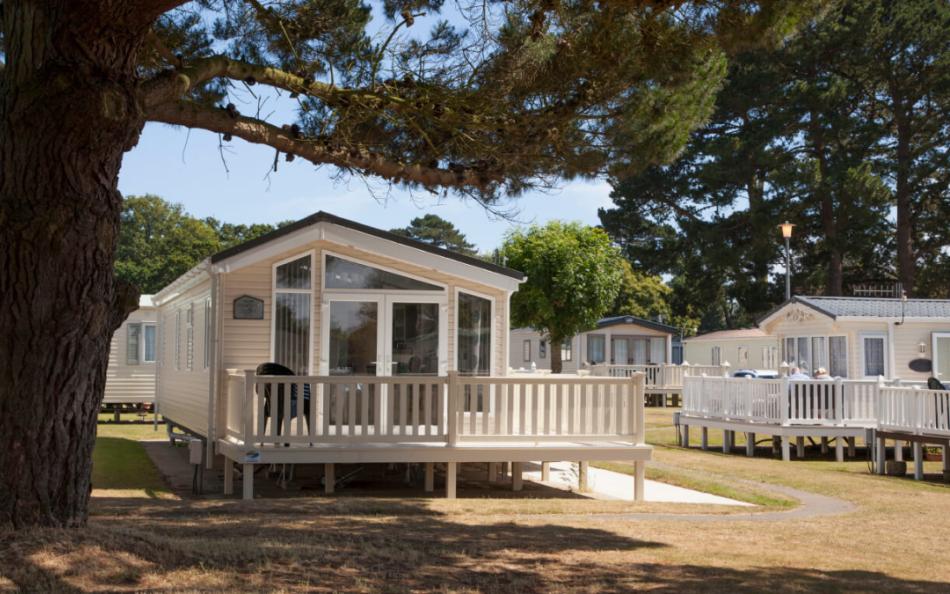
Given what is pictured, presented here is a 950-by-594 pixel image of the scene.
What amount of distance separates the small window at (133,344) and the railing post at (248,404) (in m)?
16.7

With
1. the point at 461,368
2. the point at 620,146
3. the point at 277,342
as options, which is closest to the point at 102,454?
the point at 277,342

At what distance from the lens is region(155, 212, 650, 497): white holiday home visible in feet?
38.2

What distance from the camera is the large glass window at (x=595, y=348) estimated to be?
4394cm

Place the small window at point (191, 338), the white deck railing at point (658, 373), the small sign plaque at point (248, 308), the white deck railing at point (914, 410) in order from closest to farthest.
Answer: the small sign plaque at point (248, 308), the white deck railing at point (914, 410), the small window at point (191, 338), the white deck railing at point (658, 373)

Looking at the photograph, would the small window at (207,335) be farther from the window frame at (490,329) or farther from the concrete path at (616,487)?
the concrete path at (616,487)

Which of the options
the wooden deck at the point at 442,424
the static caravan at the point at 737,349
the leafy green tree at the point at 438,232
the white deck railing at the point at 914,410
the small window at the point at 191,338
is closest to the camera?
the wooden deck at the point at 442,424

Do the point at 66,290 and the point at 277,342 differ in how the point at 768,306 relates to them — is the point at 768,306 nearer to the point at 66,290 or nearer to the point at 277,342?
the point at 277,342

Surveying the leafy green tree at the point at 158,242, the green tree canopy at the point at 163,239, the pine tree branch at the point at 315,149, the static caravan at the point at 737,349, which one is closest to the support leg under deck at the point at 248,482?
the pine tree branch at the point at 315,149

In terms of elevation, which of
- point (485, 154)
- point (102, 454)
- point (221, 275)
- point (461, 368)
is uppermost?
point (485, 154)

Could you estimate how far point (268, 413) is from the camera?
12422 millimetres

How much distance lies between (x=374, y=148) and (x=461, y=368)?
13.5ft

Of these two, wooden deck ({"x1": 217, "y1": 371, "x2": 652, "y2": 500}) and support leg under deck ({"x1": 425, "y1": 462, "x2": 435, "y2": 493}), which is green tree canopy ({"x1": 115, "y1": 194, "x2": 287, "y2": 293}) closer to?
support leg under deck ({"x1": 425, "y1": 462, "x2": 435, "y2": 493})

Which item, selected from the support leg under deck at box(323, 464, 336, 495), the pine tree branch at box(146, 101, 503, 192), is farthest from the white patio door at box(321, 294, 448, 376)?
the pine tree branch at box(146, 101, 503, 192)

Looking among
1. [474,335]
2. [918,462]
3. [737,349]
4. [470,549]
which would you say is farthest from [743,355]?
[470,549]
